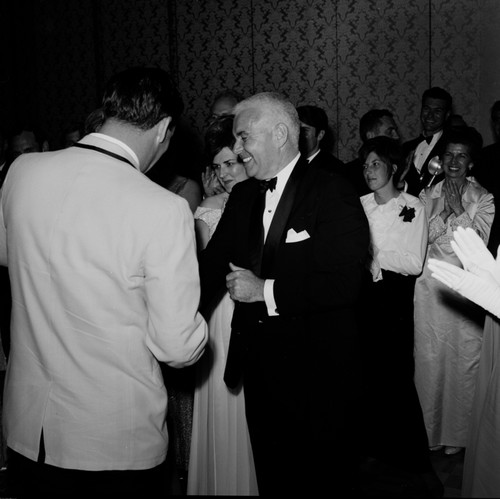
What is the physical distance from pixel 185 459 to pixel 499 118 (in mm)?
3318

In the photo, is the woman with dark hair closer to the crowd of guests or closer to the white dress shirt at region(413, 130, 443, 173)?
the crowd of guests

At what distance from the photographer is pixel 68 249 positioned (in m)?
1.57

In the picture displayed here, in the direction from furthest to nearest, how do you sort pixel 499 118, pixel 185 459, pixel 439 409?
pixel 499 118, pixel 439 409, pixel 185 459

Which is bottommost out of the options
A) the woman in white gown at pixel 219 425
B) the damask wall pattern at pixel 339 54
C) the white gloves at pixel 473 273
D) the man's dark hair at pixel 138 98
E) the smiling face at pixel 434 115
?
the woman in white gown at pixel 219 425

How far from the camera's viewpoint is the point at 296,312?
2.15m

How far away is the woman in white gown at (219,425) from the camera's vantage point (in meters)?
2.60

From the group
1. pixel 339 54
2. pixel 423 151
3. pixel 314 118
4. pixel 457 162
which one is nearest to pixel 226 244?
pixel 457 162

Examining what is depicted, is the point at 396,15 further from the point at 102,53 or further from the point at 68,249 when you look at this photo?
the point at 68,249

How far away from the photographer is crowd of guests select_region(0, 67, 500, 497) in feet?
5.56

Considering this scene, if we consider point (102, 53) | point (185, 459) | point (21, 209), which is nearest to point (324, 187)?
point (21, 209)

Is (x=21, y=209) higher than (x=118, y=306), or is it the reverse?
(x=21, y=209)

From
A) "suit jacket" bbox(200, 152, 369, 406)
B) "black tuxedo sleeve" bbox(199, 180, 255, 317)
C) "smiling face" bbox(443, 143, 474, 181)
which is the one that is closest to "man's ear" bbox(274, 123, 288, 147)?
"suit jacket" bbox(200, 152, 369, 406)

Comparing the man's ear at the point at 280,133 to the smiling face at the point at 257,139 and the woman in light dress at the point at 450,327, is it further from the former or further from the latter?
the woman in light dress at the point at 450,327

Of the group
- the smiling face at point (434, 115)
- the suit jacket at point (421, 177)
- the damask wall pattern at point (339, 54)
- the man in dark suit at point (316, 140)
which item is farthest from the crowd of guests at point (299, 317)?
the damask wall pattern at point (339, 54)
